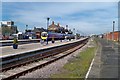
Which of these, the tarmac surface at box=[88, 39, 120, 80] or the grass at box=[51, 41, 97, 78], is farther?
the grass at box=[51, 41, 97, 78]

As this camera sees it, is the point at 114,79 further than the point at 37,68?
No

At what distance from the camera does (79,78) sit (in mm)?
13336

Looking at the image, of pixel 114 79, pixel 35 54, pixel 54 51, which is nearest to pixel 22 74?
pixel 114 79

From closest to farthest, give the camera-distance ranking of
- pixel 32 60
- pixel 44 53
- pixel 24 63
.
A: pixel 24 63 < pixel 32 60 < pixel 44 53

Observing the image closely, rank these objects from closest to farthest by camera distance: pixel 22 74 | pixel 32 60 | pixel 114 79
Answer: pixel 114 79 < pixel 22 74 < pixel 32 60

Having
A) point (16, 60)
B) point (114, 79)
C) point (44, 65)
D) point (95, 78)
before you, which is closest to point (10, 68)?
point (16, 60)

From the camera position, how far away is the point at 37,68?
1784 centimetres

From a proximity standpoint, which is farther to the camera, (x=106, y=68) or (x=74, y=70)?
(x=106, y=68)

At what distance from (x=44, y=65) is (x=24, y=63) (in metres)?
1.58

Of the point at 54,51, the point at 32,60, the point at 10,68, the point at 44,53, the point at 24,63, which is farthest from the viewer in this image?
the point at 54,51

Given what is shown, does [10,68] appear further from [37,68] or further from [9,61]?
[37,68]

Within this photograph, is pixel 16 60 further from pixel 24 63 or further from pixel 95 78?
pixel 95 78

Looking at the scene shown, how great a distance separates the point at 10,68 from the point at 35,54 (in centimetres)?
660

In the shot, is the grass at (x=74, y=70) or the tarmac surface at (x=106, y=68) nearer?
the tarmac surface at (x=106, y=68)
